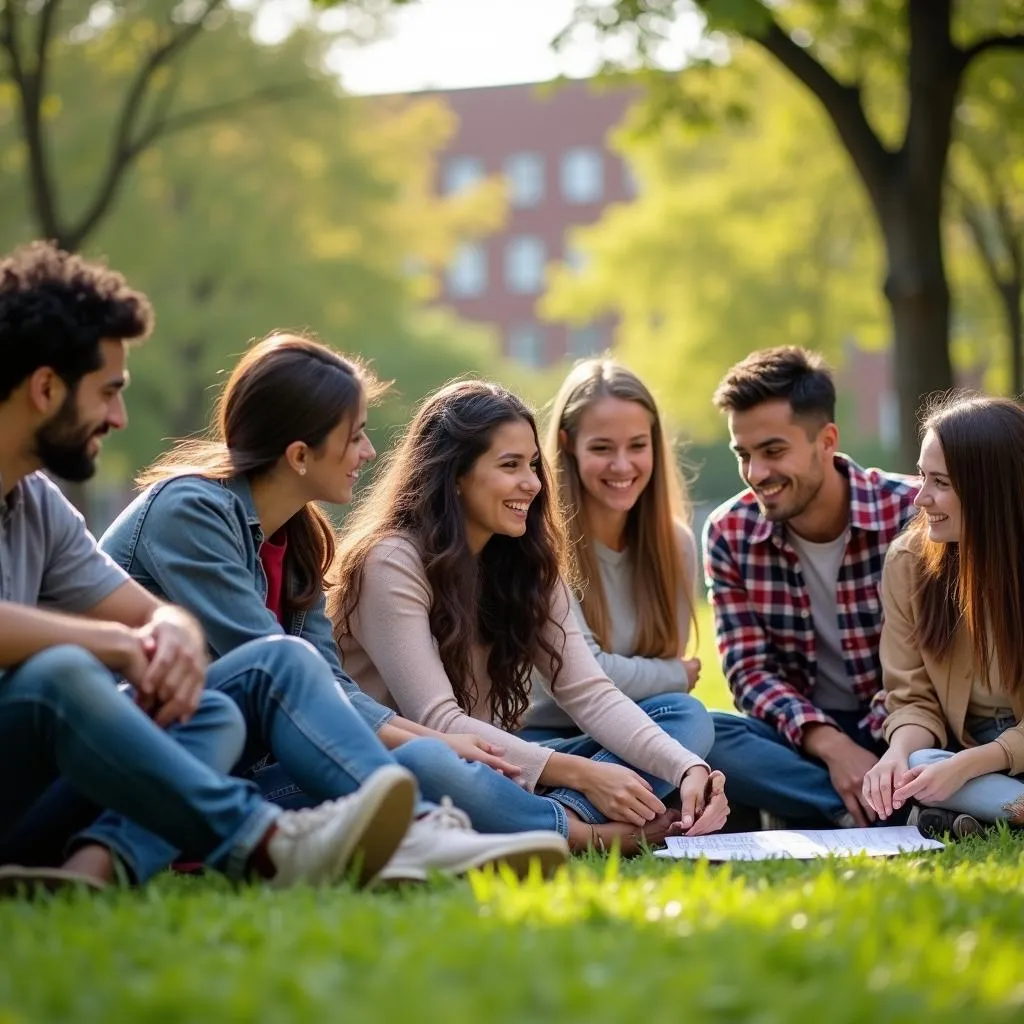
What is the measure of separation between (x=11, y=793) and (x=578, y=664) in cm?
211

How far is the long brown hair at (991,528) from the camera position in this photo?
16.0 feet

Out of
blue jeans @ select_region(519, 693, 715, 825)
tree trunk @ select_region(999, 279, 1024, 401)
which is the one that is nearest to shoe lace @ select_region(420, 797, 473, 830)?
blue jeans @ select_region(519, 693, 715, 825)

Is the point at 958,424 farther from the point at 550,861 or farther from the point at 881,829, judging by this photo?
the point at 550,861

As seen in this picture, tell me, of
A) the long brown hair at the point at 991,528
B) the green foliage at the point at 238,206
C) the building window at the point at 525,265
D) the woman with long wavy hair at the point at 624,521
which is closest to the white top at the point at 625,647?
the woman with long wavy hair at the point at 624,521

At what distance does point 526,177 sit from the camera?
5325cm

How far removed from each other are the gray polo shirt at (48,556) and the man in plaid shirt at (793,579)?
2482 millimetres

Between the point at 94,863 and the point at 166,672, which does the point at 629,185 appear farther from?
the point at 94,863

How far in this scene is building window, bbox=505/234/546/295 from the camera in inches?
2128

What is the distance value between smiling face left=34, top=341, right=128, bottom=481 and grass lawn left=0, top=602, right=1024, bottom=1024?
1.00 m

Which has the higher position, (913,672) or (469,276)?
(469,276)

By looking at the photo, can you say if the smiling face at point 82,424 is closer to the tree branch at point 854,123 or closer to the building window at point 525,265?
the tree branch at point 854,123

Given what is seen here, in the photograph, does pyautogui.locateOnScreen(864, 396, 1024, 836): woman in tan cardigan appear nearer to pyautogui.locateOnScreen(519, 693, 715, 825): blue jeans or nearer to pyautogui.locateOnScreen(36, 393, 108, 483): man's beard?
pyautogui.locateOnScreen(519, 693, 715, 825): blue jeans

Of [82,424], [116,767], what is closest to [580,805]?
[116,767]

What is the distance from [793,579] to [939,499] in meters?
0.88
